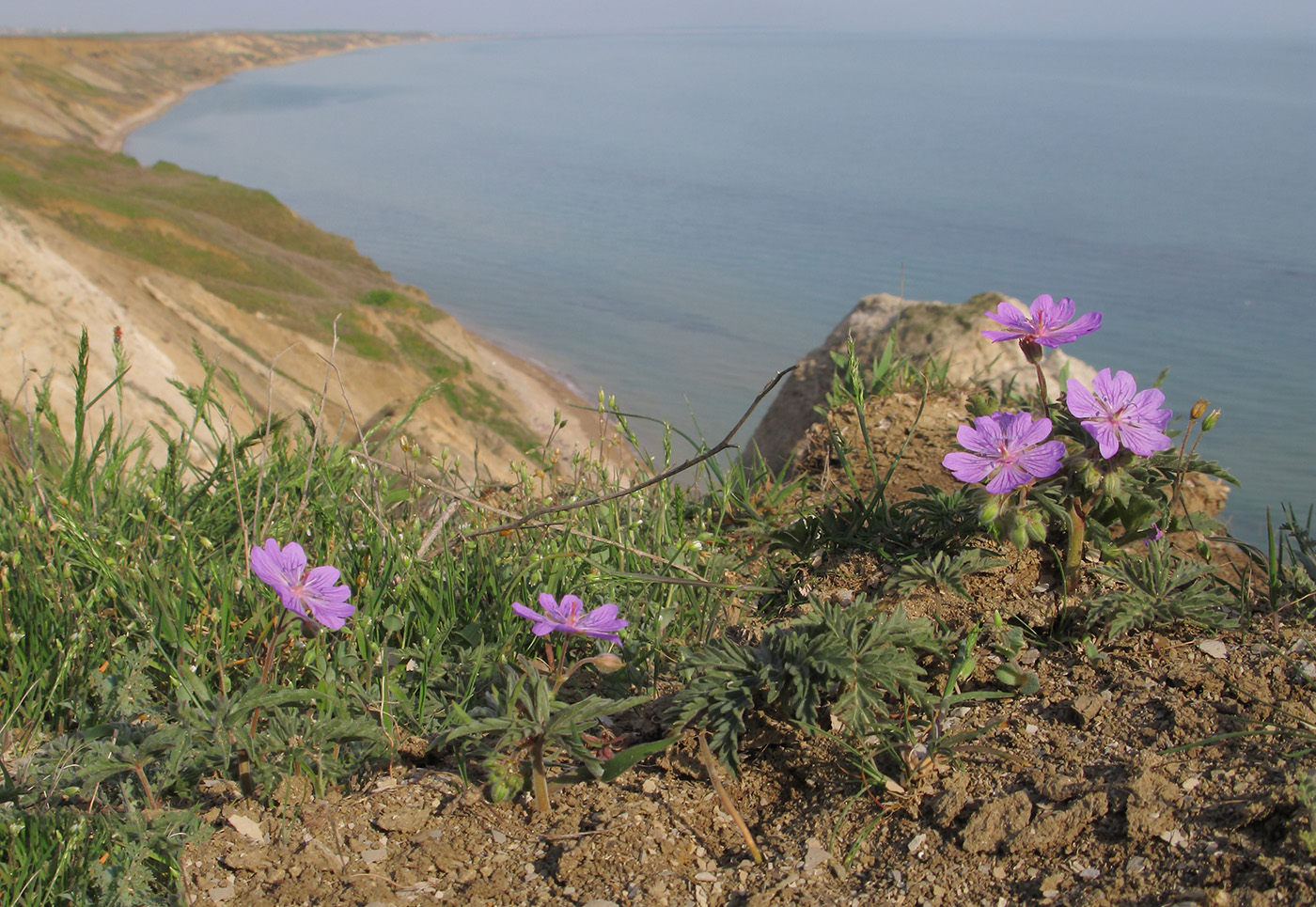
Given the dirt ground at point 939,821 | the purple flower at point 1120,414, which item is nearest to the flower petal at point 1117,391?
the purple flower at point 1120,414

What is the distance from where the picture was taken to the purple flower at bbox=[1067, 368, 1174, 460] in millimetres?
1782

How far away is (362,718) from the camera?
1963 mm

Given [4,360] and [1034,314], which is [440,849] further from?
[4,360]

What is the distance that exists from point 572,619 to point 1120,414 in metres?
1.22

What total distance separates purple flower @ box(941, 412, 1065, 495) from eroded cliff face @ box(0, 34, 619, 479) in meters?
1.20

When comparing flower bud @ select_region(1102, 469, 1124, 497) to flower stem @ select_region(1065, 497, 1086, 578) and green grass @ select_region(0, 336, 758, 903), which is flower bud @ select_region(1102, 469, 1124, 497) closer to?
flower stem @ select_region(1065, 497, 1086, 578)

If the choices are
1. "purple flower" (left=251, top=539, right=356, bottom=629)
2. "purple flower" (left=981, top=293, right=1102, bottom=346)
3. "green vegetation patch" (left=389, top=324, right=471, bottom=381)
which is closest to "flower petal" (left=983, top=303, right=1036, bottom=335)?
"purple flower" (left=981, top=293, right=1102, bottom=346)

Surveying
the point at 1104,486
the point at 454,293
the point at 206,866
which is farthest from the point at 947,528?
the point at 454,293

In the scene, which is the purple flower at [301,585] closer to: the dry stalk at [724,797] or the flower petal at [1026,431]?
the dry stalk at [724,797]

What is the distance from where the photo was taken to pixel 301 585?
1781 mm

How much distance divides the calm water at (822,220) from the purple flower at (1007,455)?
1263 millimetres

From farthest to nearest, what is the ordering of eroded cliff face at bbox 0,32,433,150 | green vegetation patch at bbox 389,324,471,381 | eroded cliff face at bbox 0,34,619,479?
eroded cliff face at bbox 0,32,433,150 < green vegetation patch at bbox 389,324,471,381 < eroded cliff face at bbox 0,34,619,479

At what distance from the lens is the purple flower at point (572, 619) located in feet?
6.01

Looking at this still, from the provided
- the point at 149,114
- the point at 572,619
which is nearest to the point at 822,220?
the point at 572,619
